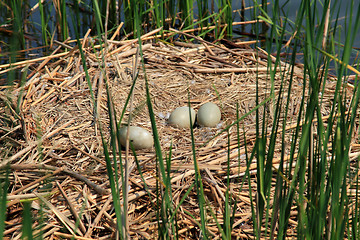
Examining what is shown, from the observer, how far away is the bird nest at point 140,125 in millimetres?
1997

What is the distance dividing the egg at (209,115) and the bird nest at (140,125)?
0.13ft

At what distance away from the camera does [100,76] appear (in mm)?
2984

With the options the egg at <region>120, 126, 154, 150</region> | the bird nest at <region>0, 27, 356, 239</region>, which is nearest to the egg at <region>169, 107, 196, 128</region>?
the bird nest at <region>0, 27, 356, 239</region>

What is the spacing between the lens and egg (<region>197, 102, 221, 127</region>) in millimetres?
2721

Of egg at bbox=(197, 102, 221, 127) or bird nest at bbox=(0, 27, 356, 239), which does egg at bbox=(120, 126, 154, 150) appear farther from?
egg at bbox=(197, 102, 221, 127)

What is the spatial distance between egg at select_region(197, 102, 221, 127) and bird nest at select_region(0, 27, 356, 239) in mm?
38

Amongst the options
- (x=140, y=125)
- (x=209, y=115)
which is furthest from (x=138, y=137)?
(x=209, y=115)

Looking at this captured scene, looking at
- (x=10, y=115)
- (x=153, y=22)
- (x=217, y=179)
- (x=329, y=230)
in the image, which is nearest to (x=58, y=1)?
(x=153, y=22)

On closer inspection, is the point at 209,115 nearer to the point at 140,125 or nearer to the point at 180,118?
the point at 180,118

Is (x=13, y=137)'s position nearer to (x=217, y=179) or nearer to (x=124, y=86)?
(x=124, y=86)

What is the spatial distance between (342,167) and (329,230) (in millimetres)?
267

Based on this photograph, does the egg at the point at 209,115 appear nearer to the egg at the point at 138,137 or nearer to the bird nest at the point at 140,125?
the bird nest at the point at 140,125

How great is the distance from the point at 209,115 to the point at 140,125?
42 centimetres

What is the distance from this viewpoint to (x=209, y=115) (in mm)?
2715
